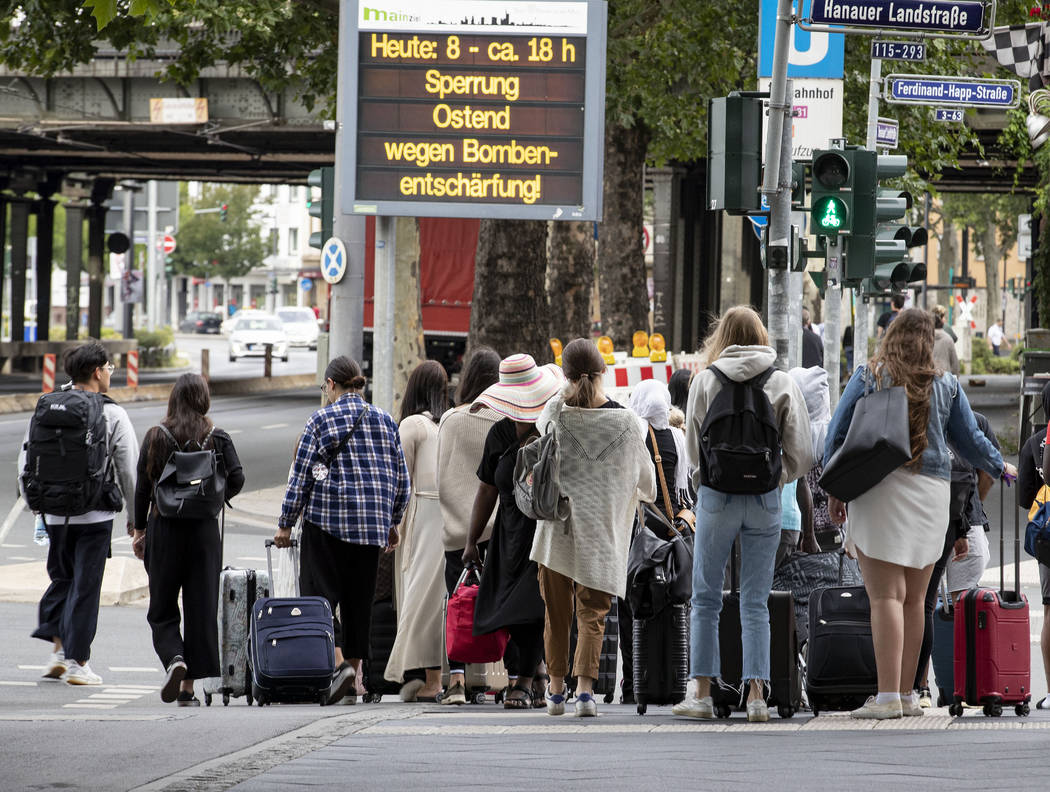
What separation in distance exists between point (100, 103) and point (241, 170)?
448 inches

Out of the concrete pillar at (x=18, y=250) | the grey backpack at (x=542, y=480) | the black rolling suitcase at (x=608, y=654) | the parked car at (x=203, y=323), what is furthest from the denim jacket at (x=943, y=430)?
the parked car at (x=203, y=323)

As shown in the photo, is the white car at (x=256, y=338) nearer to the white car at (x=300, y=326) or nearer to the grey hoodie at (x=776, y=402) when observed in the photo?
the white car at (x=300, y=326)

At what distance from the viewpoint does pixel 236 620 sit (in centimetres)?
862

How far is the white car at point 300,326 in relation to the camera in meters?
64.8

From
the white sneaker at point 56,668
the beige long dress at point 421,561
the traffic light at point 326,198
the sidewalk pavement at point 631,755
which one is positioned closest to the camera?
the sidewalk pavement at point 631,755

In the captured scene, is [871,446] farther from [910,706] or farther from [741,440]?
[910,706]

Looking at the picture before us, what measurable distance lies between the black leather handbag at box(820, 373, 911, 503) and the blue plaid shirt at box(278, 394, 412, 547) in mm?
2239

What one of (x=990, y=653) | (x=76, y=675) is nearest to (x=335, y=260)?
(x=76, y=675)

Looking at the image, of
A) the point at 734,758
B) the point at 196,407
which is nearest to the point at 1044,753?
the point at 734,758

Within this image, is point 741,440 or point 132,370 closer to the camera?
point 741,440

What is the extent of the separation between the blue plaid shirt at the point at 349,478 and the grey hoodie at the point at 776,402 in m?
1.73

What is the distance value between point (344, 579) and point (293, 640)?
0.54 meters

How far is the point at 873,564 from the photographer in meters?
7.16

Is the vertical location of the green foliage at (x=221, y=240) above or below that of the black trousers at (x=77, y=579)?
above
